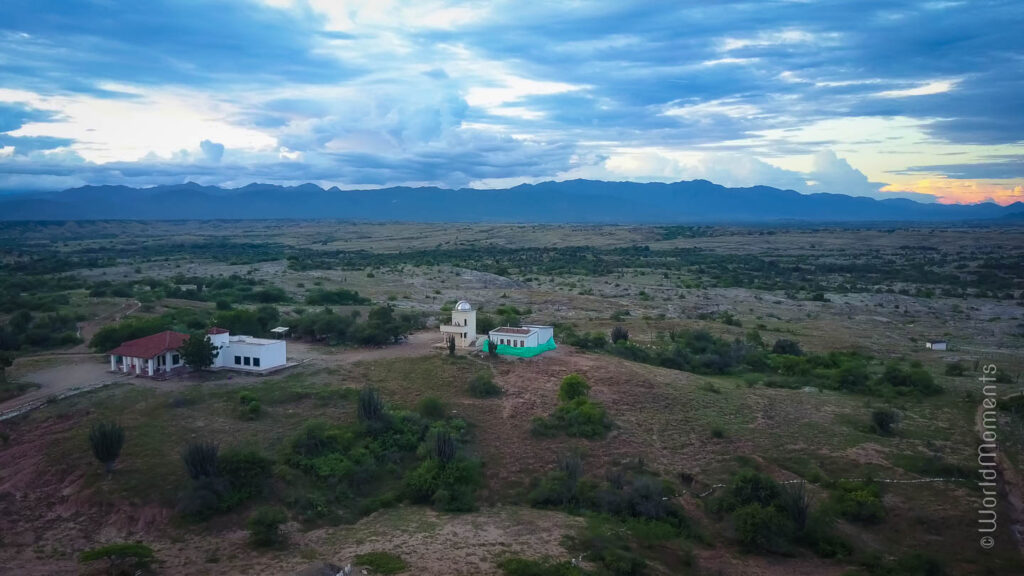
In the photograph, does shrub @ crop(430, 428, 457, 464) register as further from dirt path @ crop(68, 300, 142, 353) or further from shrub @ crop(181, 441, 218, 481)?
dirt path @ crop(68, 300, 142, 353)

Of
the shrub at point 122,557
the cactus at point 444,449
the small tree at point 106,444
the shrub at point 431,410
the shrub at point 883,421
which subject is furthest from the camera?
the shrub at point 431,410

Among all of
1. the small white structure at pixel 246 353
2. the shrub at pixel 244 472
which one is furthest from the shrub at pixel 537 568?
the small white structure at pixel 246 353

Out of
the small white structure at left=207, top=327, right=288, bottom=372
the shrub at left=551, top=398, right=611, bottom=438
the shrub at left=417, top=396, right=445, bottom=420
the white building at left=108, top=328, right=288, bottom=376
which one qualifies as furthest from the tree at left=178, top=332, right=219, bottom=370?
the shrub at left=551, top=398, right=611, bottom=438

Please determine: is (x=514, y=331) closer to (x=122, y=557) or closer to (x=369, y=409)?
→ (x=369, y=409)

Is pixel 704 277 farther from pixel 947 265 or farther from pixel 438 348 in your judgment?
pixel 438 348

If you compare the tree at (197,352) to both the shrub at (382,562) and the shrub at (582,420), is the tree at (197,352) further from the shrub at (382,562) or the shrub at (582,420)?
the shrub at (382,562)

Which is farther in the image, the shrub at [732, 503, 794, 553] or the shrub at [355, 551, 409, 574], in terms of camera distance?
the shrub at [732, 503, 794, 553]

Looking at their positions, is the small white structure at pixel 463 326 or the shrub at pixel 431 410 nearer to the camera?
the shrub at pixel 431 410
